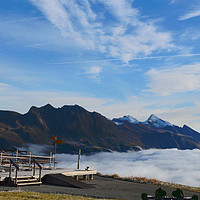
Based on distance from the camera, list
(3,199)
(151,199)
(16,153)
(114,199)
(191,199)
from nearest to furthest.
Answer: (191,199), (151,199), (3,199), (114,199), (16,153)

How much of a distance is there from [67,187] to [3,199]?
282 inches

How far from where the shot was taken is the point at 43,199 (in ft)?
43.3

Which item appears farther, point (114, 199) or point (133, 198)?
point (133, 198)

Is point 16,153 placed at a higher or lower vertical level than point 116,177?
higher

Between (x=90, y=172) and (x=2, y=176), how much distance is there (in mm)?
8392

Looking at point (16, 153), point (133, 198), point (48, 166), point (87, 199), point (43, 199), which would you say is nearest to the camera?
point (43, 199)

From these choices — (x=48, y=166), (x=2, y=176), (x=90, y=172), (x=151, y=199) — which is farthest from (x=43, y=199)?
(x=48, y=166)

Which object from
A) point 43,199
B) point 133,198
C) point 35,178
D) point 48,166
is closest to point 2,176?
point 35,178

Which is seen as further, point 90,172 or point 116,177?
point 116,177

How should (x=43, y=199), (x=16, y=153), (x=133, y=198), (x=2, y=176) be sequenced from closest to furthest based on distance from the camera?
(x=43, y=199), (x=133, y=198), (x=2, y=176), (x=16, y=153)

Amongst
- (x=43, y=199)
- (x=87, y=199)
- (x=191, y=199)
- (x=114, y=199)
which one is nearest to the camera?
(x=191, y=199)

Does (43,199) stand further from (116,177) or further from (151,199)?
(116,177)

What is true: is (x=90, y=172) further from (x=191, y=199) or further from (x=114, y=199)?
(x=191, y=199)

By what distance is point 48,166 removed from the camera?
1077 inches
